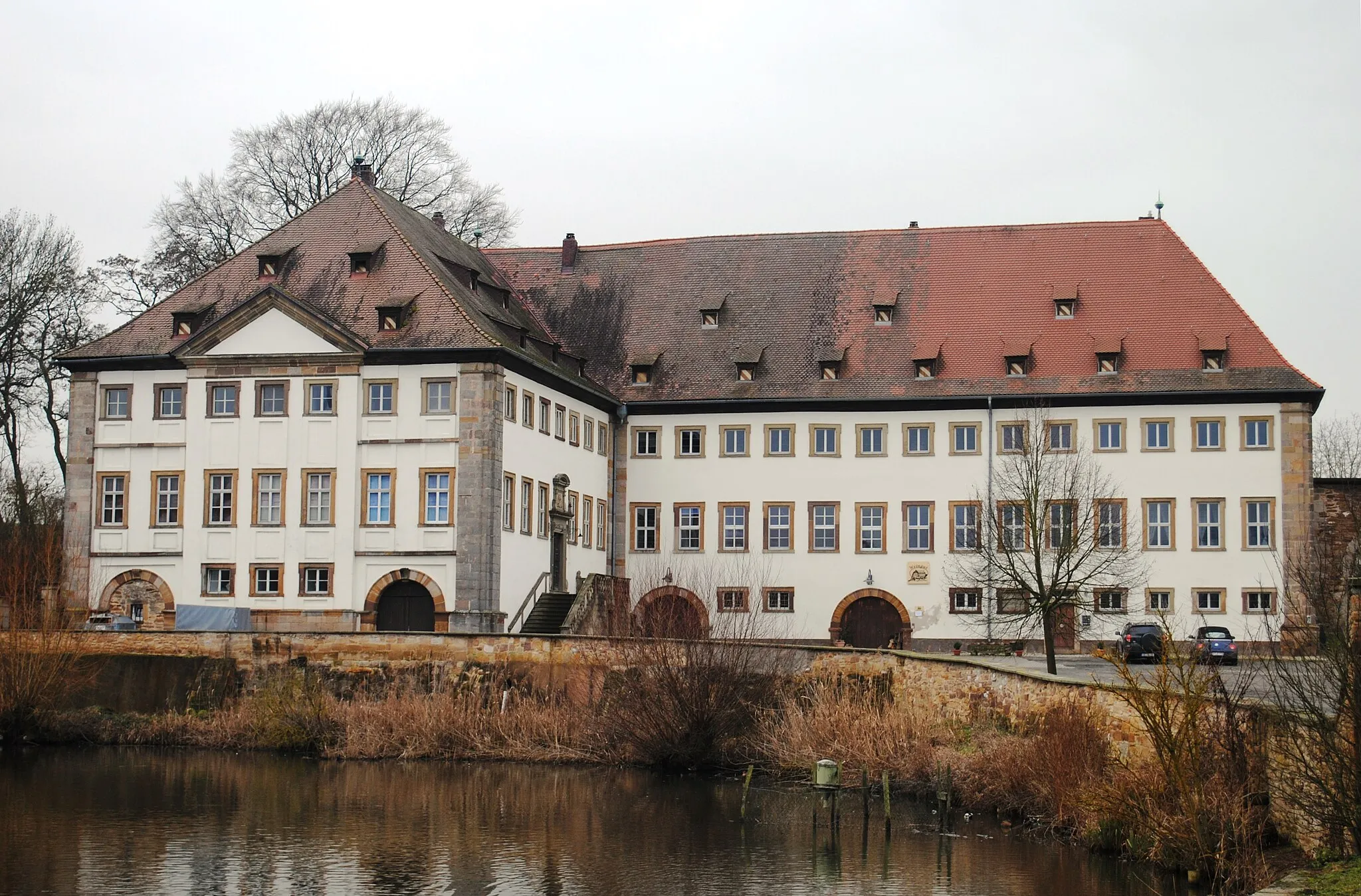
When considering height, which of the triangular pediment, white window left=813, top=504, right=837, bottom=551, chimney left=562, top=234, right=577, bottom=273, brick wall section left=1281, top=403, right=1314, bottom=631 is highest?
chimney left=562, top=234, right=577, bottom=273

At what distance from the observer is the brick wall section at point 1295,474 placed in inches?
1734

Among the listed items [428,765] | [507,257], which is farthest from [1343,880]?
[507,257]

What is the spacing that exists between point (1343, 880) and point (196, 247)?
42.7 metres

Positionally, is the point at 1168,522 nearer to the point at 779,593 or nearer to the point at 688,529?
the point at 779,593

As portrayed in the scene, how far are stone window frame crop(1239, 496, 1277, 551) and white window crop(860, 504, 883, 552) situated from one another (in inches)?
360

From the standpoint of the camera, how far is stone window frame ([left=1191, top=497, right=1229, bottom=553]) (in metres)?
44.7

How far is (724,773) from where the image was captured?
99.8 feet

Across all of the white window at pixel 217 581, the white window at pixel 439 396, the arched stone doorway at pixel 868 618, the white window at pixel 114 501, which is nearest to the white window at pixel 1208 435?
the arched stone doorway at pixel 868 618

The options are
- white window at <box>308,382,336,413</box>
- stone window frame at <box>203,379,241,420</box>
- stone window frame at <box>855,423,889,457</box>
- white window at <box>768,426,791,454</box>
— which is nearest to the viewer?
white window at <box>308,382,336,413</box>

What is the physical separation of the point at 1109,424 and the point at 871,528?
6.74 meters

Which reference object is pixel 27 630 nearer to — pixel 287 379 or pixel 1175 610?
pixel 287 379

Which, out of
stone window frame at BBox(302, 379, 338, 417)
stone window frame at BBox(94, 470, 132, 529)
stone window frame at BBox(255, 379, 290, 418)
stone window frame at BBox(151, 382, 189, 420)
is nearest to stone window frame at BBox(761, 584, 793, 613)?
stone window frame at BBox(302, 379, 338, 417)

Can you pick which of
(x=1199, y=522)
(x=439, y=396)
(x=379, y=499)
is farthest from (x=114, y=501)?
(x=1199, y=522)

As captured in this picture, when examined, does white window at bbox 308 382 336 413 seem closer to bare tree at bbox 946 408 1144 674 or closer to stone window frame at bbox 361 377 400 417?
stone window frame at bbox 361 377 400 417
